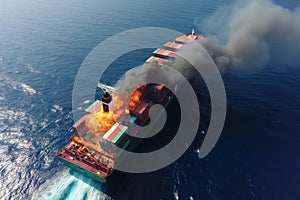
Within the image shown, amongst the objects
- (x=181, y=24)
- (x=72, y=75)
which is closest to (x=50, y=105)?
(x=72, y=75)

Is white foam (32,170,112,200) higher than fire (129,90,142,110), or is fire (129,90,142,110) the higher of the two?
fire (129,90,142,110)

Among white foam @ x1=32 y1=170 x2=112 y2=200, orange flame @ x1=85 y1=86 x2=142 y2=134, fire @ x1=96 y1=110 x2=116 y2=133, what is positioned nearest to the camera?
white foam @ x1=32 y1=170 x2=112 y2=200

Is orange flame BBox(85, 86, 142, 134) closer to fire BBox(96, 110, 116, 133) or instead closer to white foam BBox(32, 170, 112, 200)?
fire BBox(96, 110, 116, 133)

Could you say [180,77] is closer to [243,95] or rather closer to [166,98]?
[166,98]

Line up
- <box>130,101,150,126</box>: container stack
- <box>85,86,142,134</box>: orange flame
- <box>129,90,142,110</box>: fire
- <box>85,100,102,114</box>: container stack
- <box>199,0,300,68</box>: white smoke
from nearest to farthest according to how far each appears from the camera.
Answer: <box>85,86,142,134</box>: orange flame, <box>85,100,102,114</box>: container stack, <box>130,101,150,126</box>: container stack, <box>129,90,142,110</box>: fire, <box>199,0,300,68</box>: white smoke

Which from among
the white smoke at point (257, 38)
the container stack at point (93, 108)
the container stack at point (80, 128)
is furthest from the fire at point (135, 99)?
the white smoke at point (257, 38)

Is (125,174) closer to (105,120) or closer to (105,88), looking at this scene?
(105,120)

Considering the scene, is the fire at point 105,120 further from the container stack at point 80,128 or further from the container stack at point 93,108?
the container stack at point 80,128

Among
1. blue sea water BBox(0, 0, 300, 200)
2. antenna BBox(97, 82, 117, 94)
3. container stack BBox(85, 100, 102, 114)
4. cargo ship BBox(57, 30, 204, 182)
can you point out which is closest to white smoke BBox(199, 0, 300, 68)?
blue sea water BBox(0, 0, 300, 200)
